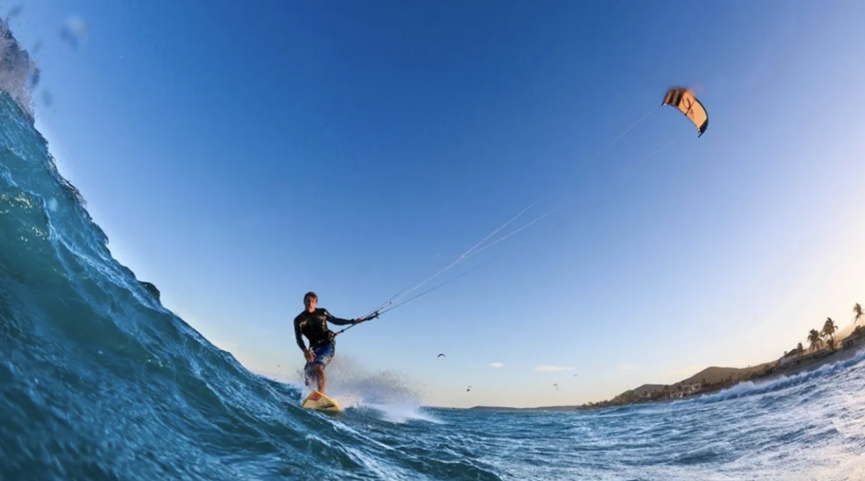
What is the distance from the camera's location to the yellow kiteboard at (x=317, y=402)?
40.4ft

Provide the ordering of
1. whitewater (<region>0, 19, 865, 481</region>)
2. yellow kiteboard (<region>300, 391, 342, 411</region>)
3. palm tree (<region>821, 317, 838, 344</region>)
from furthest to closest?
palm tree (<region>821, 317, 838, 344</region>)
yellow kiteboard (<region>300, 391, 342, 411</region>)
whitewater (<region>0, 19, 865, 481</region>)

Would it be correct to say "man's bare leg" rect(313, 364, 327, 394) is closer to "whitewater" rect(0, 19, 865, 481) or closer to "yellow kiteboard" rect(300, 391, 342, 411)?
"yellow kiteboard" rect(300, 391, 342, 411)

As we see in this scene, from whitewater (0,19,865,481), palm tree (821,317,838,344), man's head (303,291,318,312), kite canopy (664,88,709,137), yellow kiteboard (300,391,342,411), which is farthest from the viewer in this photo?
palm tree (821,317,838,344)

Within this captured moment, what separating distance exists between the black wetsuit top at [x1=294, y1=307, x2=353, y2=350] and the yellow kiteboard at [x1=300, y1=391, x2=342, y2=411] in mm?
1438

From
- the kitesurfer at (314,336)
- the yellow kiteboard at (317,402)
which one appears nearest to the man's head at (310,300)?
the kitesurfer at (314,336)

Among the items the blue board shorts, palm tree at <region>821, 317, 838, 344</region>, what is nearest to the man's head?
the blue board shorts

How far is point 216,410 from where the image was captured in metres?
7.62

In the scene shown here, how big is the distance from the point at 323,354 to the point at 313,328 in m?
0.86

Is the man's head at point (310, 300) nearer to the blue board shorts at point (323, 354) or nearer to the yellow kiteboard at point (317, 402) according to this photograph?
the blue board shorts at point (323, 354)

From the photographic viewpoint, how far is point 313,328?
1295 cm

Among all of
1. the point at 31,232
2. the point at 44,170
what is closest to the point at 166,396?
the point at 31,232

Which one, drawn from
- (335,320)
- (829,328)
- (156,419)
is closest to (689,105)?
(335,320)

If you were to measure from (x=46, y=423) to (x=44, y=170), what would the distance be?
11.8m

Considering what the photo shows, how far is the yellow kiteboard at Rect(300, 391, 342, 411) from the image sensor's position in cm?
1230
